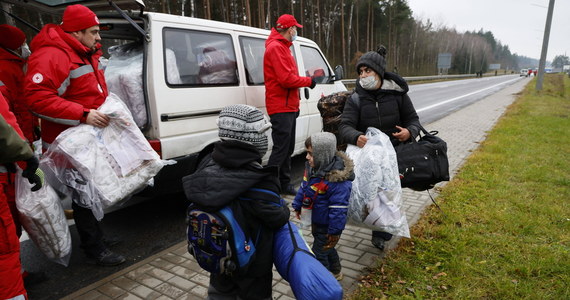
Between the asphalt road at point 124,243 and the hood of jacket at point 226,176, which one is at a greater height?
the hood of jacket at point 226,176

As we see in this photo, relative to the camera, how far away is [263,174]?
5.27 ft

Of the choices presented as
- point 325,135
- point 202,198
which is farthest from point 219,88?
point 202,198

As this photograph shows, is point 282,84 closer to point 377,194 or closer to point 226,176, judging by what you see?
point 377,194

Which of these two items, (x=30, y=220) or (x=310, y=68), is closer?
(x=30, y=220)

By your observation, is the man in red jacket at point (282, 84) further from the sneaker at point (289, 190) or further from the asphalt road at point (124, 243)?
the asphalt road at point (124, 243)

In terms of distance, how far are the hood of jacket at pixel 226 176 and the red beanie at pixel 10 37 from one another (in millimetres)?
2498

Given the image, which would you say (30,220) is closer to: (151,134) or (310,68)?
(151,134)

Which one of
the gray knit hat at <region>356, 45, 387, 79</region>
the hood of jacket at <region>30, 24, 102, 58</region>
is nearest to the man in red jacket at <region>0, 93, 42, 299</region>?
the hood of jacket at <region>30, 24, 102, 58</region>

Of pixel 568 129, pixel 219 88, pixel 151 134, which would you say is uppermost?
pixel 219 88

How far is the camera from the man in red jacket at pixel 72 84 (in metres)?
2.77

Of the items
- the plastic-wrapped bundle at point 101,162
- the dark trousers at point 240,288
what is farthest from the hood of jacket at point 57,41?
the dark trousers at point 240,288

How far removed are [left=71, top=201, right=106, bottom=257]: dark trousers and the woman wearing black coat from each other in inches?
91.3

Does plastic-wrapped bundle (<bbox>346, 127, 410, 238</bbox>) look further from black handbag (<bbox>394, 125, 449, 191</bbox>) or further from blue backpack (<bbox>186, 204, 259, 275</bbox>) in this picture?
blue backpack (<bbox>186, 204, 259, 275</bbox>)

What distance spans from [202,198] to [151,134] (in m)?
2.21
